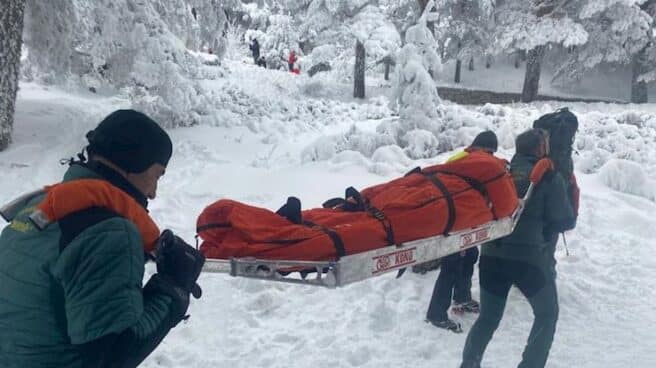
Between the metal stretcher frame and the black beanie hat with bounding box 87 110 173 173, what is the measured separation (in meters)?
0.95

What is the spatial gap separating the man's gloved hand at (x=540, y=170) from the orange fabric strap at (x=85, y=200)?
117 inches

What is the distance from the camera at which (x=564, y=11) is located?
2259cm

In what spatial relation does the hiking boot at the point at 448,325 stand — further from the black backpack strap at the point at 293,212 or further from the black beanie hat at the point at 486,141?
the black backpack strap at the point at 293,212

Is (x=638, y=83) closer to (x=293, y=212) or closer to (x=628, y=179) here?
(x=628, y=179)

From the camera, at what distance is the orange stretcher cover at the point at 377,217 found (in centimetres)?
308

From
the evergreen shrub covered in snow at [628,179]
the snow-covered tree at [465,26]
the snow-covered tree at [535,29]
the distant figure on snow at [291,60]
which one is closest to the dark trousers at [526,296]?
the evergreen shrub covered in snow at [628,179]

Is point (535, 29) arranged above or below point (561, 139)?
above

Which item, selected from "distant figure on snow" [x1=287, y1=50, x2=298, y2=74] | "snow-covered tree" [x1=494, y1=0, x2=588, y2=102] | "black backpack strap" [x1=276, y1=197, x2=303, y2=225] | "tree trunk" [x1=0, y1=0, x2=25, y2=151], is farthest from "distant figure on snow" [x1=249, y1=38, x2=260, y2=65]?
"black backpack strap" [x1=276, y1=197, x2=303, y2=225]

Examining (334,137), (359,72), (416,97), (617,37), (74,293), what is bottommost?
(334,137)

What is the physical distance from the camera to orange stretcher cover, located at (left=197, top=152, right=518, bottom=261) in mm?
3078

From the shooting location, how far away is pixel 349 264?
3.04 metres

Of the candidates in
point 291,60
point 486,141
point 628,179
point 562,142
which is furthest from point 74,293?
point 291,60

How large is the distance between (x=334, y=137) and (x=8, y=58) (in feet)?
19.9

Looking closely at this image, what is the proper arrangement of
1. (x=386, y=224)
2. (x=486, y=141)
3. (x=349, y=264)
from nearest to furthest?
1. (x=349, y=264)
2. (x=386, y=224)
3. (x=486, y=141)
